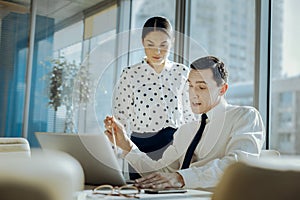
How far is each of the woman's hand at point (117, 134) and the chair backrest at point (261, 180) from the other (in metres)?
1.21

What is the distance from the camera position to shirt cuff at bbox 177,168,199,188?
1.44m

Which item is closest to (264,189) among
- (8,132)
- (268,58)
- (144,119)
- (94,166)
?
(94,166)

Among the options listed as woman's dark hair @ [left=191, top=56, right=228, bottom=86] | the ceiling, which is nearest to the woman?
woman's dark hair @ [left=191, top=56, right=228, bottom=86]

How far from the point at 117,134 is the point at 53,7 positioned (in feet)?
9.89

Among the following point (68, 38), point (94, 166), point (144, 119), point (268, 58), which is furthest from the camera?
point (68, 38)

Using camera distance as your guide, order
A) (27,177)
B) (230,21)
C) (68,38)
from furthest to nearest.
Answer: (230,21), (68,38), (27,177)

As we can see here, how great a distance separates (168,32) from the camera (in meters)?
1.70

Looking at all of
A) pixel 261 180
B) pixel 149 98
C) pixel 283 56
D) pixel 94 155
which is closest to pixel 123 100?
pixel 149 98

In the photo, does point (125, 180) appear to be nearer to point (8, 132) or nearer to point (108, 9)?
point (8, 132)

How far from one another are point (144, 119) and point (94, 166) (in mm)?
318

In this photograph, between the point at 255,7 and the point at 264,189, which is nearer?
the point at 264,189

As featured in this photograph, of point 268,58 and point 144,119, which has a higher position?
point 268,58

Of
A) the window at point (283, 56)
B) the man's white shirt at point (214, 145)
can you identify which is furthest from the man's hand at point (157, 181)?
the window at point (283, 56)

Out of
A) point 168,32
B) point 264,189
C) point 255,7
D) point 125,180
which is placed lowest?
point 125,180
